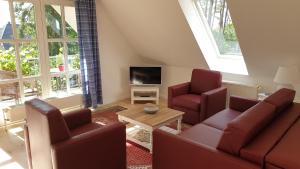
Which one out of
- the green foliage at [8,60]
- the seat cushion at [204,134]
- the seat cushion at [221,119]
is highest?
the green foliage at [8,60]

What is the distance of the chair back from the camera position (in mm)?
1825

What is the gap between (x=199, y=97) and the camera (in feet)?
12.3

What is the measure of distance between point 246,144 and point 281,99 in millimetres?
919

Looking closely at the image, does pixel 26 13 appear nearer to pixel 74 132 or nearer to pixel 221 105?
pixel 74 132

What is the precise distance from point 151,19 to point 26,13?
200 cm

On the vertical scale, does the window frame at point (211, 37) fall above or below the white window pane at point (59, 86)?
above

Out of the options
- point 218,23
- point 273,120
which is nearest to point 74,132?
point 273,120

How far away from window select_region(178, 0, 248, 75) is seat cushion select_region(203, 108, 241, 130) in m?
1.31

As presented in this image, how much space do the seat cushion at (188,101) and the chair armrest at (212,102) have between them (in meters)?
0.12

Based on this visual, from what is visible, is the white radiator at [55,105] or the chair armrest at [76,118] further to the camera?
the white radiator at [55,105]

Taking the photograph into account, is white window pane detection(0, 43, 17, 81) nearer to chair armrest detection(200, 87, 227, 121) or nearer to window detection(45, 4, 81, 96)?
window detection(45, 4, 81, 96)

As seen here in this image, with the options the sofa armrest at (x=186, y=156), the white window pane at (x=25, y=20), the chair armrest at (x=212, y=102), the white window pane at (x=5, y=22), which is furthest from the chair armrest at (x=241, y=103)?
the white window pane at (x=5, y=22)

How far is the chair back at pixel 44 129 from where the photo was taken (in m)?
1.83

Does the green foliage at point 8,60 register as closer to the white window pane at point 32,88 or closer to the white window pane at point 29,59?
the white window pane at point 29,59
